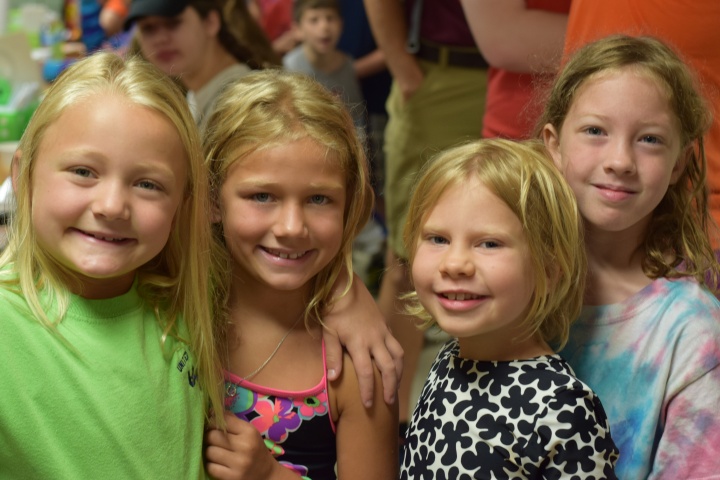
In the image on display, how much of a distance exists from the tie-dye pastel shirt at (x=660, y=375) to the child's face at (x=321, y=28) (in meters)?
2.60

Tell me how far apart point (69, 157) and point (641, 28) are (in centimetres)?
100

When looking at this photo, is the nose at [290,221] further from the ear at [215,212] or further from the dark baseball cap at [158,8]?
the dark baseball cap at [158,8]

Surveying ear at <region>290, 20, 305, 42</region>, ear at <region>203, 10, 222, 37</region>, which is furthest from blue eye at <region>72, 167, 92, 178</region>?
ear at <region>290, 20, 305, 42</region>

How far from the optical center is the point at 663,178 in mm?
1443

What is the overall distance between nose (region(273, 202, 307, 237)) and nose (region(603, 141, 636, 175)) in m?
0.49

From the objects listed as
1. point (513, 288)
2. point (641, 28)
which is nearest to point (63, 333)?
point (513, 288)

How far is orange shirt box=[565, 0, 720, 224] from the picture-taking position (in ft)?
5.22

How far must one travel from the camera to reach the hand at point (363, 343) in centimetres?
154

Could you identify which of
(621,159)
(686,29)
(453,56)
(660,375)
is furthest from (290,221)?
(453,56)

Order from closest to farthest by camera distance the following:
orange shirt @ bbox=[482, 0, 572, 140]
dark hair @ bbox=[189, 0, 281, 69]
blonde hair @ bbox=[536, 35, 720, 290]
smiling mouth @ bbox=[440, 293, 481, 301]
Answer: smiling mouth @ bbox=[440, 293, 481, 301], blonde hair @ bbox=[536, 35, 720, 290], orange shirt @ bbox=[482, 0, 572, 140], dark hair @ bbox=[189, 0, 281, 69]

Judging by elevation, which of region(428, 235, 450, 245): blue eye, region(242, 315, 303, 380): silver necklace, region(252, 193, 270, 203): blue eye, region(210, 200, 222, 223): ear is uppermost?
region(428, 235, 450, 245): blue eye

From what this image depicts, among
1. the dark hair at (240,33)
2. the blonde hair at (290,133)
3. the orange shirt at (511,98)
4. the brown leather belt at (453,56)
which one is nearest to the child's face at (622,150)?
the blonde hair at (290,133)

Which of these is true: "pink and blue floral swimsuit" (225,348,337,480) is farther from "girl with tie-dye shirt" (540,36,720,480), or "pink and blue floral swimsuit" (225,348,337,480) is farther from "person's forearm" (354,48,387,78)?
"person's forearm" (354,48,387,78)

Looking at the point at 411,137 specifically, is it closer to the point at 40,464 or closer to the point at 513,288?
the point at 513,288
